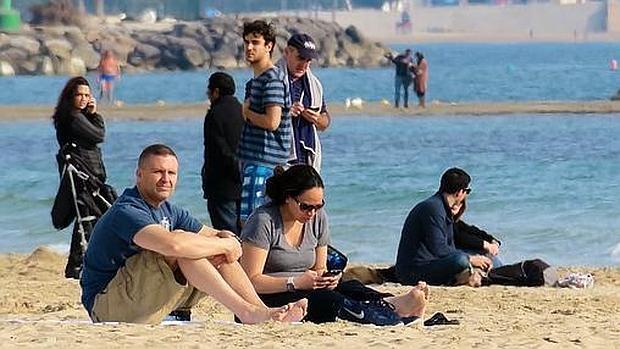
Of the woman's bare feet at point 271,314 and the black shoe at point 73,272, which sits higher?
the woman's bare feet at point 271,314

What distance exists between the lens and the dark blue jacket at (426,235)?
996 centimetres

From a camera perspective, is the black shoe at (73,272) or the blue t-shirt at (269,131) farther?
the black shoe at (73,272)

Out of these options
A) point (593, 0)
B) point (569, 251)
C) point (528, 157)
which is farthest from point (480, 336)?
point (593, 0)

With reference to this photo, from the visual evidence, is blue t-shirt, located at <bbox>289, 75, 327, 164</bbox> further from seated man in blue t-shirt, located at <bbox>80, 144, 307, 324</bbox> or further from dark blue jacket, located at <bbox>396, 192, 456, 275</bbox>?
seated man in blue t-shirt, located at <bbox>80, 144, 307, 324</bbox>

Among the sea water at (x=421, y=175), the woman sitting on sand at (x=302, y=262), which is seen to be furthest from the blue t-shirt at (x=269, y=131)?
the sea water at (x=421, y=175)

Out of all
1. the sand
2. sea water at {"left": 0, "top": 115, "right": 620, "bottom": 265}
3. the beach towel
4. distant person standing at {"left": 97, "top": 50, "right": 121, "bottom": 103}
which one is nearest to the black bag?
the sand

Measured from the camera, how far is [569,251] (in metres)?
A: 14.3

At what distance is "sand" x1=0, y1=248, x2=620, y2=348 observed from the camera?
712 centimetres

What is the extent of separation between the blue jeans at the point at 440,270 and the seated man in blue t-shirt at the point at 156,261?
2.79m

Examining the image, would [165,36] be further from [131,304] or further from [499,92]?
[131,304]

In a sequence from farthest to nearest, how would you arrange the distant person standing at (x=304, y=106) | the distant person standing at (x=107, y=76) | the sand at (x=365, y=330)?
the distant person standing at (x=107, y=76), the distant person standing at (x=304, y=106), the sand at (x=365, y=330)

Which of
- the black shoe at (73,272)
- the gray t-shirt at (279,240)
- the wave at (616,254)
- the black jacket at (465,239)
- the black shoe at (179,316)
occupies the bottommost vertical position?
the wave at (616,254)

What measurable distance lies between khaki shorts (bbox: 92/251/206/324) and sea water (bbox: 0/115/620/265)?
6.32 m

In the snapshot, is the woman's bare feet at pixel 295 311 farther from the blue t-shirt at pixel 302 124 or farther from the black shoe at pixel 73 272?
the black shoe at pixel 73 272
